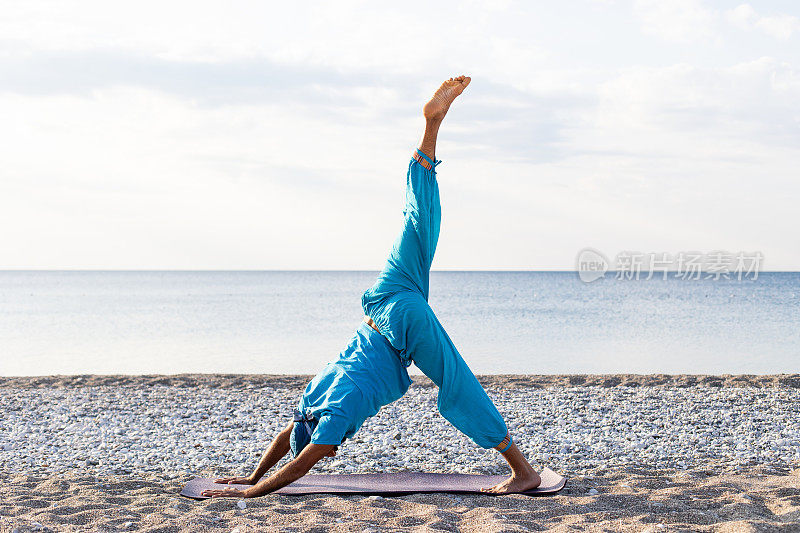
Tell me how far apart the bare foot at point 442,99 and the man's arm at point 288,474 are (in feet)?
6.93

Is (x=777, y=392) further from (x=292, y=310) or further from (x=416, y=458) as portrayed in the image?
(x=292, y=310)

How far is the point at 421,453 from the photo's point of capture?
6285 mm

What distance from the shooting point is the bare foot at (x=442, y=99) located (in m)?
4.40

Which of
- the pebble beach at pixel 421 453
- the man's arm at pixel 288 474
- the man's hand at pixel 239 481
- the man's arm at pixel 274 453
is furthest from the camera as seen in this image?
the man's hand at pixel 239 481

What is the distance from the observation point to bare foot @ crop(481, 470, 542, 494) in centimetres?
463

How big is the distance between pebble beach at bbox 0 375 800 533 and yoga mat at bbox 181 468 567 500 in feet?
0.41

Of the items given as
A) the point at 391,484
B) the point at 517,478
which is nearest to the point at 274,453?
the point at 391,484

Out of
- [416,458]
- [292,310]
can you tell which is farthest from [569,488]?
[292,310]

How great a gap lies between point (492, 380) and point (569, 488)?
656cm

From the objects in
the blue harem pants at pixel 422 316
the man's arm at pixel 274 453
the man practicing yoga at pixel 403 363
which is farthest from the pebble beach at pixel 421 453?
the blue harem pants at pixel 422 316

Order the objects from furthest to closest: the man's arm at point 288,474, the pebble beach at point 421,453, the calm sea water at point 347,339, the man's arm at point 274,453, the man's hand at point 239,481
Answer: the calm sea water at point 347,339, the man's hand at point 239,481, the man's arm at point 274,453, the man's arm at point 288,474, the pebble beach at point 421,453

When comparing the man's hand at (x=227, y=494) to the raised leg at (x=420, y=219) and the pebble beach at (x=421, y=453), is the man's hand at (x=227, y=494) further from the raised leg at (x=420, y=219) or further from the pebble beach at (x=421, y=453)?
the raised leg at (x=420, y=219)

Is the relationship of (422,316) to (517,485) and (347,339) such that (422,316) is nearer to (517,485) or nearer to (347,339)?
(517,485)

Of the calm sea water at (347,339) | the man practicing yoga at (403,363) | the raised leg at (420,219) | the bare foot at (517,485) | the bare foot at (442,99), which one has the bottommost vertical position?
the calm sea water at (347,339)
